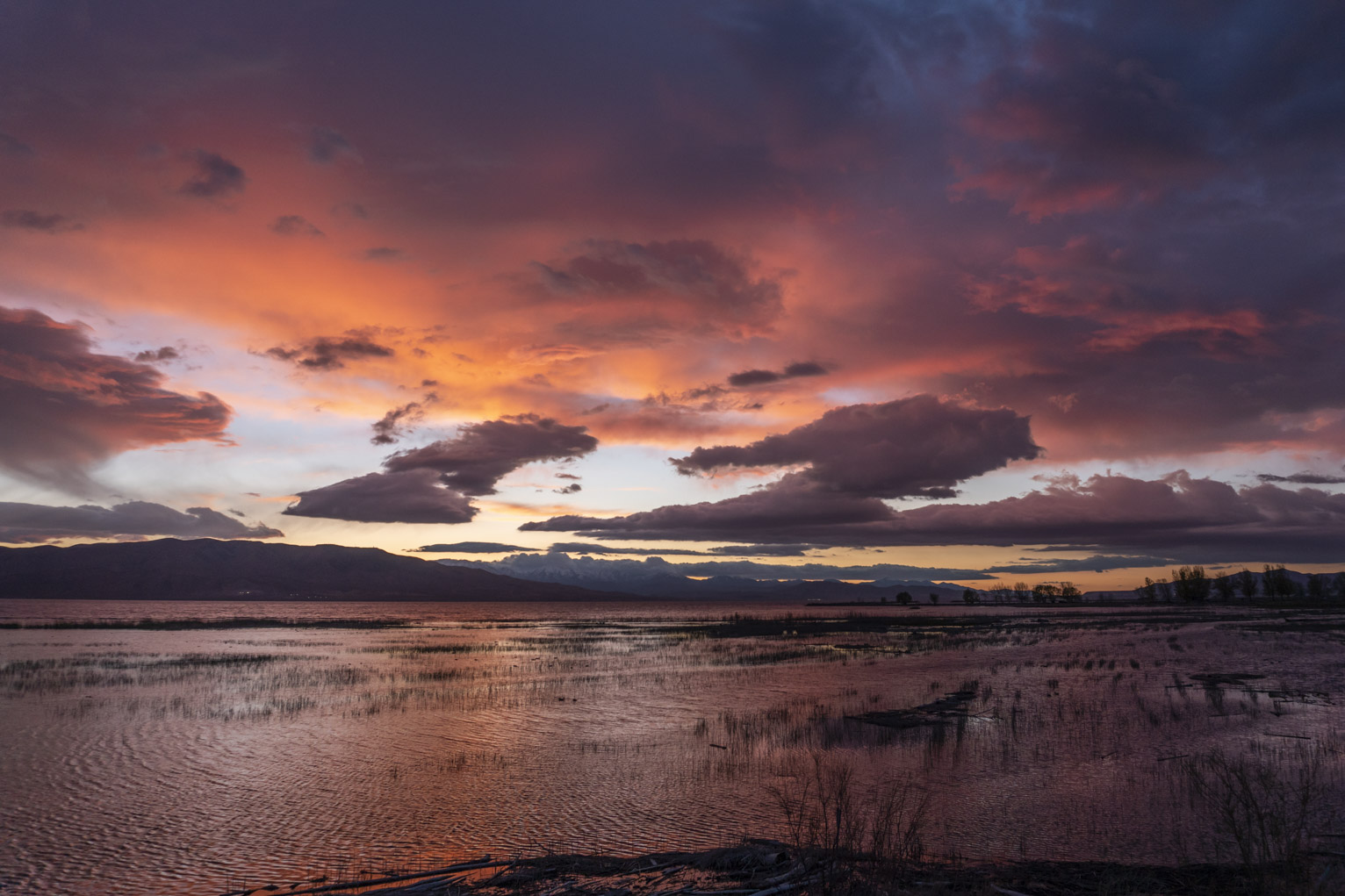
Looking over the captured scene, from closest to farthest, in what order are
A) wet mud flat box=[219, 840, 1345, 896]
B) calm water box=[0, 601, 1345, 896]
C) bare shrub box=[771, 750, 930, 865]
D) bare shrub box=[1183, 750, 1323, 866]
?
1. bare shrub box=[1183, 750, 1323, 866]
2. wet mud flat box=[219, 840, 1345, 896]
3. bare shrub box=[771, 750, 930, 865]
4. calm water box=[0, 601, 1345, 896]

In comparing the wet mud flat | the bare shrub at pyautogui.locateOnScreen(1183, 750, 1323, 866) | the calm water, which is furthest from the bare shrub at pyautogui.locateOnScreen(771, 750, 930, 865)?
the bare shrub at pyautogui.locateOnScreen(1183, 750, 1323, 866)

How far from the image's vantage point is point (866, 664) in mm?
50375

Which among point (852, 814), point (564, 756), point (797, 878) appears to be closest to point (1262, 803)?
point (852, 814)

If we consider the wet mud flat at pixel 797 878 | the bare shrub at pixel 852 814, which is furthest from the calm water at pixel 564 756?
the wet mud flat at pixel 797 878

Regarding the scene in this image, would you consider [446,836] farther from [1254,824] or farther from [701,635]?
[701,635]

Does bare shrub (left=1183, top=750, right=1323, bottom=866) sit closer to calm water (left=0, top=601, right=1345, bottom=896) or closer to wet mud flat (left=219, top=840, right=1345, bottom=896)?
wet mud flat (left=219, top=840, right=1345, bottom=896)

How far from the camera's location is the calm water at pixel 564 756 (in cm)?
1498

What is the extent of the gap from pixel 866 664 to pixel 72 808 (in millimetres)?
44150

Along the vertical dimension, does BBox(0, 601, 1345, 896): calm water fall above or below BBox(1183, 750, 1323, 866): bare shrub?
below

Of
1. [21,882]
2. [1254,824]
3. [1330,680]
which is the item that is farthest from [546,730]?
[1330,680]

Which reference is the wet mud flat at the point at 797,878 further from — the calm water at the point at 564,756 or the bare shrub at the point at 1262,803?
the calm water at the point at 564,756

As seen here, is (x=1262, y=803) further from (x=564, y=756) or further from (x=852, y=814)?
(x=564, y=756)

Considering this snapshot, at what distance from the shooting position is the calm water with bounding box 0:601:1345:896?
590 inches

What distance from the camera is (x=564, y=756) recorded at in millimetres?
23203
